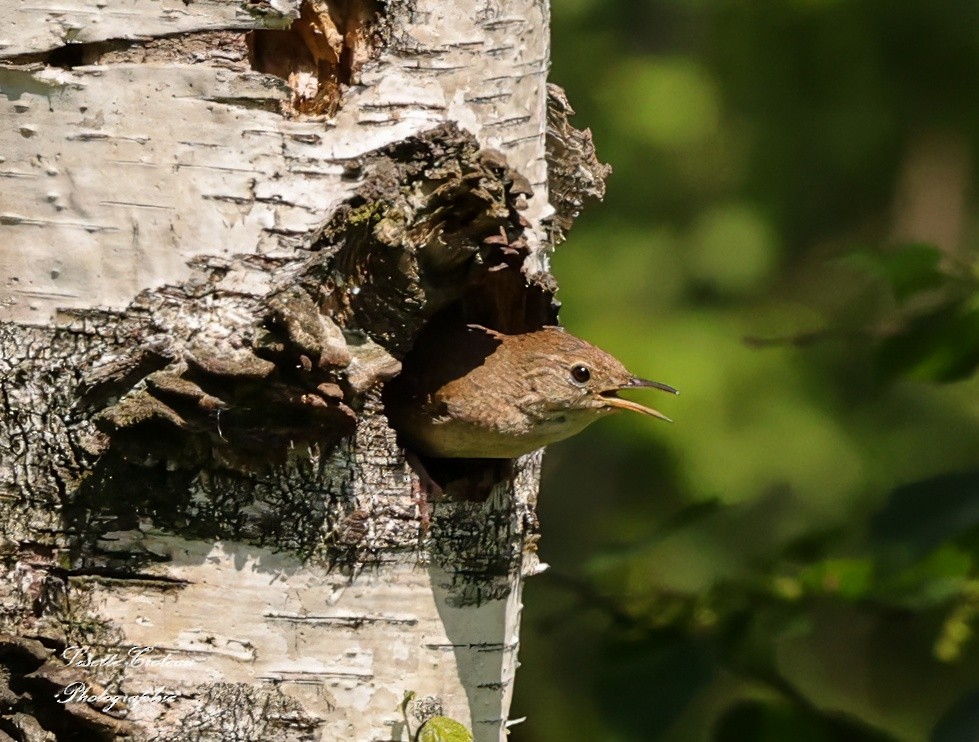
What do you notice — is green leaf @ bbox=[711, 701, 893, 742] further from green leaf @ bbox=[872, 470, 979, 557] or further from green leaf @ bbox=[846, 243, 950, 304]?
green leaf @ bbox=[846, 243, 950, 304]

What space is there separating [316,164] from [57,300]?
40 cm

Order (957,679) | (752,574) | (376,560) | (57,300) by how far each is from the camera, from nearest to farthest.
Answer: (57,300) < (376,560) < (752,574) < (957,679)

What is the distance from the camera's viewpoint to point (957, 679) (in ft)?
17.7

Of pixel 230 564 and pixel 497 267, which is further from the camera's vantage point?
pixel 497 267

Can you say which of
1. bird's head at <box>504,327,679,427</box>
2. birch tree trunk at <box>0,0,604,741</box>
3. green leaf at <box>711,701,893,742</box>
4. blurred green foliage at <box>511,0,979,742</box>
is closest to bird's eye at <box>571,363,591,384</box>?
bird's head at <box>504,327,679,427</box>

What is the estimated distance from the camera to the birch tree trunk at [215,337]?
1653mm

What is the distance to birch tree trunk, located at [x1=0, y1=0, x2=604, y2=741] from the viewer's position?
1653 millimetres

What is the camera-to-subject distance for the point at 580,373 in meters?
2.19

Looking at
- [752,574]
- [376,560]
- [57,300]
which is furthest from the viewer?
[752,574]

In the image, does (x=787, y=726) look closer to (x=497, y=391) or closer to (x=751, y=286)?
(x=497, y=391)

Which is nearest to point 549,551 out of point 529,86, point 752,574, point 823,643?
point 823,643

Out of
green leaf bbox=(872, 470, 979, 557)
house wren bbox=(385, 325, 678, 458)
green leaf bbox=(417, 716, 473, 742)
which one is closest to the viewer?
green leaf bbox=(872, 470, 979, 557)

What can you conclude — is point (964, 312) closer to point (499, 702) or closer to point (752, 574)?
point (752, 574)

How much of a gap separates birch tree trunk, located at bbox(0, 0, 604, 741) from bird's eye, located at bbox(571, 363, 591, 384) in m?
0.42
